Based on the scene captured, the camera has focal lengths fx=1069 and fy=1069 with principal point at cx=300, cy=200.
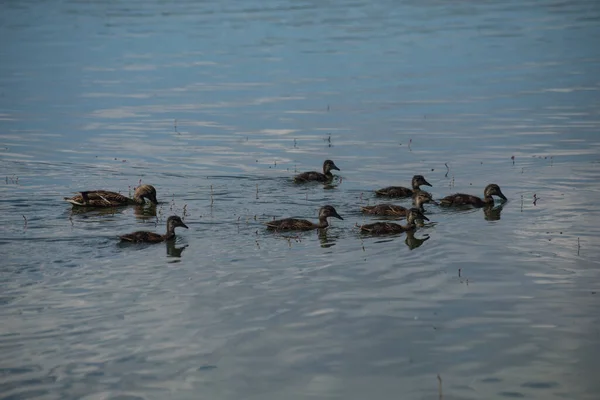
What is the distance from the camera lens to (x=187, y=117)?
28.0 m

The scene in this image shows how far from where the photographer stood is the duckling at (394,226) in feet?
A: 51.4

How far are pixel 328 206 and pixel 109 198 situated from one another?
13.0ft

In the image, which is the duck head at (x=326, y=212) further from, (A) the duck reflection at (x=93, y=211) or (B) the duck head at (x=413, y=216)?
(A) the duck reflection at (x=93, y=211)

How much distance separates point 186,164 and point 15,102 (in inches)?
429

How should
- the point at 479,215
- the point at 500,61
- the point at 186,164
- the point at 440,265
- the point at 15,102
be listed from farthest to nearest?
the point at 500,61 → the point at 15,102 → the point at 186,164 → the point at 479,215 → the point at 440,265

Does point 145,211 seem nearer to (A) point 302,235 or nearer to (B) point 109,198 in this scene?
(B) point 109,198

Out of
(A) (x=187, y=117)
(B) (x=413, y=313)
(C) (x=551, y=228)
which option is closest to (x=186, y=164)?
(A) (x=187, y=117)

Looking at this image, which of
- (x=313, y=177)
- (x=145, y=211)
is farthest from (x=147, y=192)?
(x=313, y=177)

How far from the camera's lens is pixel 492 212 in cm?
1703

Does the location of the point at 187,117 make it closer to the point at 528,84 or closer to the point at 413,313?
the point at 528,84

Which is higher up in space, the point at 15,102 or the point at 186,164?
the point at 15,102

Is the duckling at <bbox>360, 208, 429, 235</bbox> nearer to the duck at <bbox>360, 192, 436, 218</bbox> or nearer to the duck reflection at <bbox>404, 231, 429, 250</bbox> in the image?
the duck reflection at <bbox>404, 231, 429, 250</bbox>

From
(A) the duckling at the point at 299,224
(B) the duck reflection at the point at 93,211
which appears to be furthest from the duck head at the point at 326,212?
(B) the duck reflection at the point at 93,211

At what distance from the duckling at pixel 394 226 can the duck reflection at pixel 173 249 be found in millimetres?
2709
